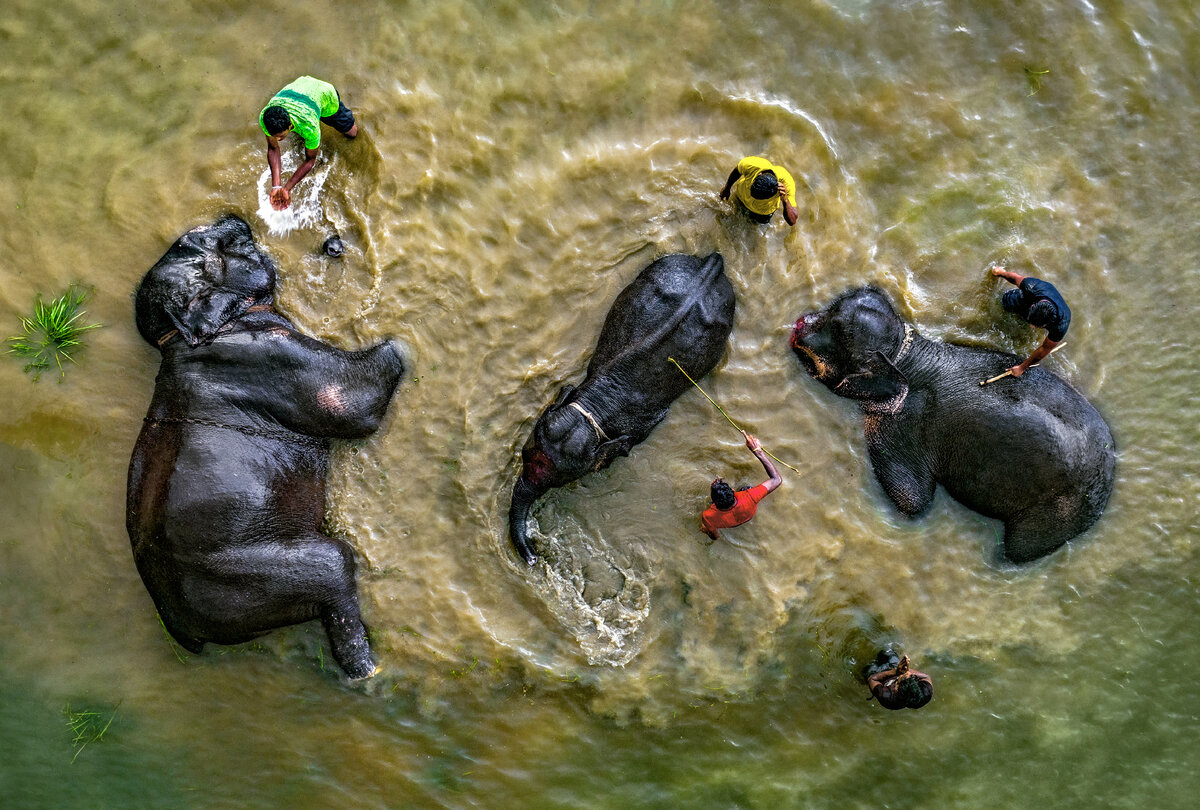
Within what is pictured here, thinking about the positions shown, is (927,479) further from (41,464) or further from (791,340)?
(41,464)

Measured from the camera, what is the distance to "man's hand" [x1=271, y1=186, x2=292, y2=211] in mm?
7645

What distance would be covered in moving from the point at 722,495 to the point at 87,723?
6.32m

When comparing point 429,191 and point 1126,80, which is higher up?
point 1126,80

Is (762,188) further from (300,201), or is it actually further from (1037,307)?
(300,201)

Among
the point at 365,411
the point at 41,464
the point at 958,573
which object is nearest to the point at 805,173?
the point at 958,573

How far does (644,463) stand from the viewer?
8039mm

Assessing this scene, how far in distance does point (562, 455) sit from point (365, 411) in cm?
190

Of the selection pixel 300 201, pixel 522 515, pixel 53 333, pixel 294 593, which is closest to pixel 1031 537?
pixel 522 515

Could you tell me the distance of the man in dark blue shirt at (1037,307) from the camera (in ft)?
23.7

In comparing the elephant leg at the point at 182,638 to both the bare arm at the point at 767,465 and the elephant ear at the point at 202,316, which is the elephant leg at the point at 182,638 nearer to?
the elephant ear at the point at 202,316

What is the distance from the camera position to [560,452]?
717cm

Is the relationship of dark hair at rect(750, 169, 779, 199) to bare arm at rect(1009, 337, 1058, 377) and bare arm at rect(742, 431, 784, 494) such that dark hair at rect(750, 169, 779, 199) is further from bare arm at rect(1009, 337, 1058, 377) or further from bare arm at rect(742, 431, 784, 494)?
bare arm at rect(1009, 337, 1058, 377)

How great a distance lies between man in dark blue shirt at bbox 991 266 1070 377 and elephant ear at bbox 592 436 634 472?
3.49 m

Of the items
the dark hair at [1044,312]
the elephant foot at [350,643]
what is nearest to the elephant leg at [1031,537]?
the dark hair at [1044,312]
